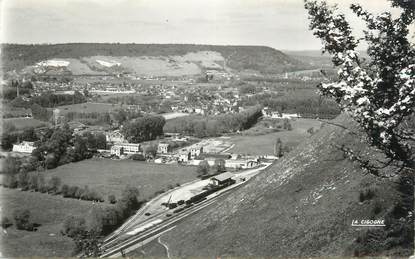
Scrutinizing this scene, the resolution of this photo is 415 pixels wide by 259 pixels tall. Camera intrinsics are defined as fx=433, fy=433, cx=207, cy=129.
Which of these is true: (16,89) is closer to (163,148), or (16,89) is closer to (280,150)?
(163,148)

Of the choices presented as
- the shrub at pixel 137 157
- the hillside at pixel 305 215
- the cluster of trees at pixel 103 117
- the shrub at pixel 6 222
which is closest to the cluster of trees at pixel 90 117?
the cluster of trees at pixel 103 117

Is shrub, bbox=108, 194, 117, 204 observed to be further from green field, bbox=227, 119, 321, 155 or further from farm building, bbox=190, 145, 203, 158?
green field, bbox=227, 119, 321, 155

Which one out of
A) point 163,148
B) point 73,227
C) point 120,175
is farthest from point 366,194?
point 163,148

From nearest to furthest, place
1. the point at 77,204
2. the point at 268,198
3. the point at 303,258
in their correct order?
the point at 303,258, the point at 268,198, the point at 77,204

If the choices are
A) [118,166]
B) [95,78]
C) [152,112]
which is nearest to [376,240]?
[118,166]

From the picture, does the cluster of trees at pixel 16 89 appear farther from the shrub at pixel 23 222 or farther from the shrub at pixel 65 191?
the shrub at pixel 23 222

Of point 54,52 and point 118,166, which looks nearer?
point 118,166

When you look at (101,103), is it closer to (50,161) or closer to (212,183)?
(50,161)
